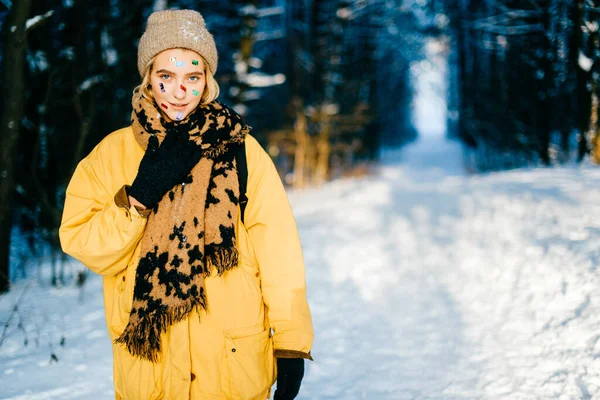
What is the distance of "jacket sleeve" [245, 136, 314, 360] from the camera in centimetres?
165

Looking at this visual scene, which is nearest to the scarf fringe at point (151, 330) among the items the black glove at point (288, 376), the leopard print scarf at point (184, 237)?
the leopard print scarf at point (184, 237)

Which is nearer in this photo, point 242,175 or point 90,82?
point 242,175

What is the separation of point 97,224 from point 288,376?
88cm

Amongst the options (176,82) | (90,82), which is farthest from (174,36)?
(90,82)

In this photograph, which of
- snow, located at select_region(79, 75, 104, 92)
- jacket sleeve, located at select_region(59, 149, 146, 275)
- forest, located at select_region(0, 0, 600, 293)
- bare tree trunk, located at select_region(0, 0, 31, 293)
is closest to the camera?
jacket sleeve, located at select_region(59, 149, 146, 275)

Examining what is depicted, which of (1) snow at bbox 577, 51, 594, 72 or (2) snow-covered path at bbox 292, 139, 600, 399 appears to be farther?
(1) snow at bbox 577, 51, 594, 72

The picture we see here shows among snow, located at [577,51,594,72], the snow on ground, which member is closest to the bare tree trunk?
the snow on ground

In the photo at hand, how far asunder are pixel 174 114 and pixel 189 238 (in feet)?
1.59

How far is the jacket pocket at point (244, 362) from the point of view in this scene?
5.22ft

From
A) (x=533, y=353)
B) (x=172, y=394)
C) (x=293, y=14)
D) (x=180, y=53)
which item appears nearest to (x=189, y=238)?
(x=172, y=394)

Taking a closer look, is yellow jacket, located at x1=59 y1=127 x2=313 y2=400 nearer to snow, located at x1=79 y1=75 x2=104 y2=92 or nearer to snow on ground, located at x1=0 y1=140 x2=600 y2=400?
snow on ground, located at x1=0 y1=140 x2=600 y2=400

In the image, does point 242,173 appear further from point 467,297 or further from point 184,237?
point 467,297

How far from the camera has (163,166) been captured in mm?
1557

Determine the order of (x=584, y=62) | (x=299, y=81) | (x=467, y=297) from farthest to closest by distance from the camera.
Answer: (x=299, y=81)
(x=584, y=62)
(x=467, y=297)
